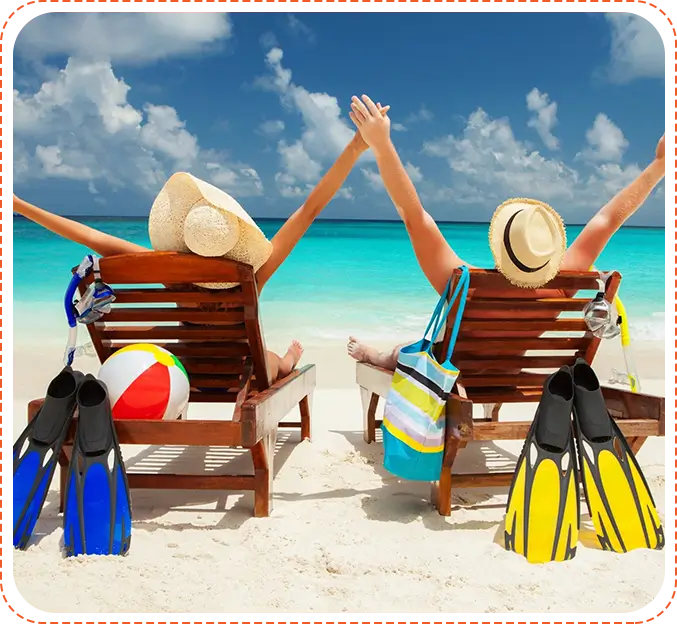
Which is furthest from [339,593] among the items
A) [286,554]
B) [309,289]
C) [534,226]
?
[309,289]

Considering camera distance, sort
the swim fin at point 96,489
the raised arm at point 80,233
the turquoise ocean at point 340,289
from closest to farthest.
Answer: the swim fin at point 96,489 → the raised arm at point 80,233 → the turquoise ocean at point 340,289

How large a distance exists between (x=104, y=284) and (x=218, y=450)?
1.79 m

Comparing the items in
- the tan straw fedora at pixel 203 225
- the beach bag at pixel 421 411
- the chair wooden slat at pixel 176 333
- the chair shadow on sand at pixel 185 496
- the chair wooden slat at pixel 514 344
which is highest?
the tan straw fedora at pixel 203 225

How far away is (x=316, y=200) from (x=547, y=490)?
1.97 metres

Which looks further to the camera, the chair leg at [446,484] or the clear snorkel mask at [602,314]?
the clear snorkel mask at [602,314]

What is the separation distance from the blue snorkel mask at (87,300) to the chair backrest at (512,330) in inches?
69.4

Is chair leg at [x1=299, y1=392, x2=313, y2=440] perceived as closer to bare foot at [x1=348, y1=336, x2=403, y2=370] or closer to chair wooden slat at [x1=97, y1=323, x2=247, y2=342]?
bare foot at [x1=348, y1=336, x2=403, y2=370]

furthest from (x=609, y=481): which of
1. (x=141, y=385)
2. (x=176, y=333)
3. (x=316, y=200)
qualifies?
(x=176, y=333)

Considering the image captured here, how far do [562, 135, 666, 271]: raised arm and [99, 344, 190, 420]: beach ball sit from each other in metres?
2.37

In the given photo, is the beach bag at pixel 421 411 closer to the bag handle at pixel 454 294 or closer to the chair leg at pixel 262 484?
the bag handle at pixel 454 294

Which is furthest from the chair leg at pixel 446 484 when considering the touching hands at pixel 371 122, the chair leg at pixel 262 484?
the touching hands at pixel 371 122

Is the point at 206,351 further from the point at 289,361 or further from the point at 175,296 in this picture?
the point at 289,361

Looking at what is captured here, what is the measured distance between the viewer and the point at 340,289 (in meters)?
16.3

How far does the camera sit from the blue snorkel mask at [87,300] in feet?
10.4
